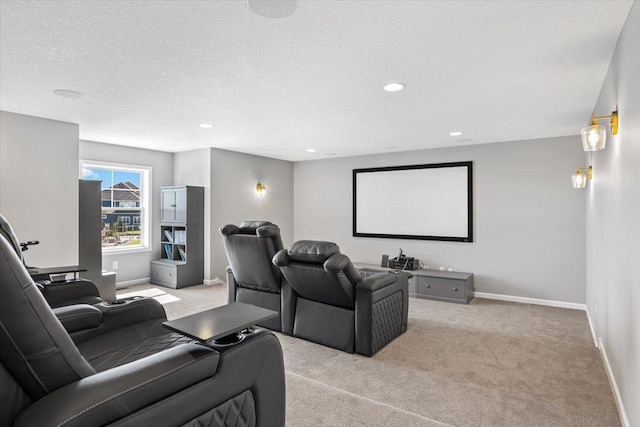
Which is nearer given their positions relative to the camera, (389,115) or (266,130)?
(389,115)

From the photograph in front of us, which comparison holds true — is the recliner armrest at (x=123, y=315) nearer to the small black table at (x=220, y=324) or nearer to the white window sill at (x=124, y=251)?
the small black table at (x=220, y=324)

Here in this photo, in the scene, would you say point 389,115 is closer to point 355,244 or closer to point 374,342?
point 374,342

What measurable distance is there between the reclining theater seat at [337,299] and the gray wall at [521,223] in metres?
2.76

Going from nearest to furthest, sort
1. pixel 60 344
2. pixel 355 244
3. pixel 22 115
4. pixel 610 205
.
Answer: pixel 60 344
pixel 610 205
pixel 22 115
pixel 355 244

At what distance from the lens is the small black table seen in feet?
4.74

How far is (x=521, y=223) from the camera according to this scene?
5602 millimetres

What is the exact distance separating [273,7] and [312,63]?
0.79 meters

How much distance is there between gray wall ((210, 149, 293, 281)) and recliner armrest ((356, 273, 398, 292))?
3.83 metres

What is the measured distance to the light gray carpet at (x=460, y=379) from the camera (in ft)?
7.86

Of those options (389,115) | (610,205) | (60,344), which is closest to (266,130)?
(389,115)

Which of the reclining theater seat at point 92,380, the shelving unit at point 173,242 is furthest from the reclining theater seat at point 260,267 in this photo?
the shelving unit at point 173,242

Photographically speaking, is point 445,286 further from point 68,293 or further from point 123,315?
point 68,293

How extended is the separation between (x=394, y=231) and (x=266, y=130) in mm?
3172

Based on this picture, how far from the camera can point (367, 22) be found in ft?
7.09
